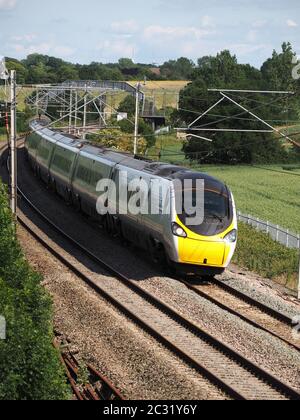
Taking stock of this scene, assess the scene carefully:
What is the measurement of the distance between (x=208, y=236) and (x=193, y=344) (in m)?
4.91

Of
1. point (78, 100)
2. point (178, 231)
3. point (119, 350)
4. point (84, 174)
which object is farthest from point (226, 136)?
point (119, 350)

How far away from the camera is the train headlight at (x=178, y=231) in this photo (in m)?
21.2

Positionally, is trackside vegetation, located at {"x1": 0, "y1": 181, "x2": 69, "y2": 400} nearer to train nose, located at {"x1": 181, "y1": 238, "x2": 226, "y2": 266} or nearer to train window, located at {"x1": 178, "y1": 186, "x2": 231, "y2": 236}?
train nose, located at {"x1": 181, "y1": 238, "x2": 226, "y2": 266}

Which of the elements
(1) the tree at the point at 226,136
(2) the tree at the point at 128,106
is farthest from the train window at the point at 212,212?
(2) the tree at the point at 128,106

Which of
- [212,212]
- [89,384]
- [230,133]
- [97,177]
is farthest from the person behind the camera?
[230,133]

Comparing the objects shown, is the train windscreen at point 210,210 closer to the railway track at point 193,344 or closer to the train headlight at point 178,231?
the train headlight at point 178,231

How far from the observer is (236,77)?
118750 millimetres

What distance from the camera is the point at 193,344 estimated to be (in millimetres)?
16953

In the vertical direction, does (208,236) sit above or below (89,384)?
above

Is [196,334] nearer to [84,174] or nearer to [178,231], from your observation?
[178,231]

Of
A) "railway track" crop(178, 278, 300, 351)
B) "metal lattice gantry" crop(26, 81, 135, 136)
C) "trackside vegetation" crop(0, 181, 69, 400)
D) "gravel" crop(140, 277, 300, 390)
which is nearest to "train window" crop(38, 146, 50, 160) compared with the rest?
"metal lattice gantry" crop(26, 81, 135, 136)
